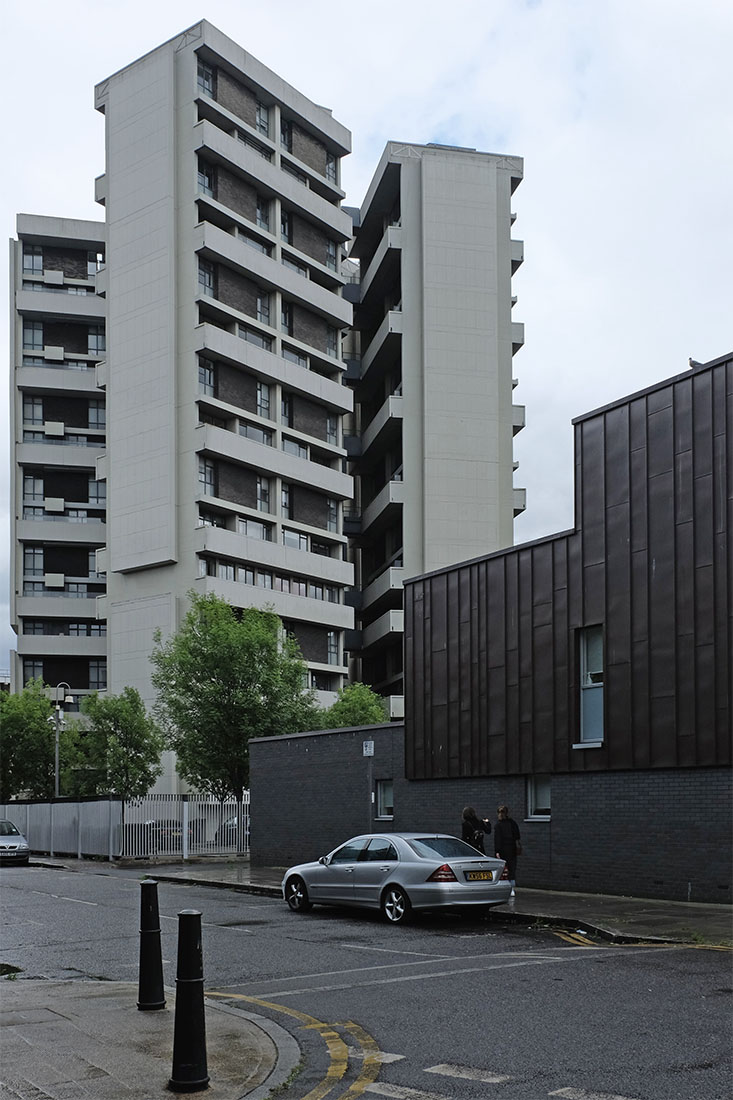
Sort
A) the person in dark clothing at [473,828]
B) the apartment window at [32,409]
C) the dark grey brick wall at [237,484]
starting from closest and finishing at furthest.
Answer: the person in dark clothing at [473,828] → the dark grey brick wall at [237,484] → the apartment window at [32,409]

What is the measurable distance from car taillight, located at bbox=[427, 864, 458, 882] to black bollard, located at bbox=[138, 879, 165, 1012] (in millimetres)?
7738

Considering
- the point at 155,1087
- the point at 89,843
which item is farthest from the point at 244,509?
the point at 155,1087

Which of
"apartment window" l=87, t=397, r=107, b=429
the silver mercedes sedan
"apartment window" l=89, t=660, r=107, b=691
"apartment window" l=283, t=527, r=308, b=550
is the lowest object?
the silver mercedes sedan

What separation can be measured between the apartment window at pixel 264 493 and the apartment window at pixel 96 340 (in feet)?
79.8

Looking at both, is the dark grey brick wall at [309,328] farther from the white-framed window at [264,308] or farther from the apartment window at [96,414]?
the apartment window at [96,414]

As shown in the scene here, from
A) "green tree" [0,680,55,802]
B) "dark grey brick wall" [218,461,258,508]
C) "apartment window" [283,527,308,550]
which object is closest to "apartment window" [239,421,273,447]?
"dark grey brick wall" [218,461,258,508]

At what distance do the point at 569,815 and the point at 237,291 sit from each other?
49946 mm

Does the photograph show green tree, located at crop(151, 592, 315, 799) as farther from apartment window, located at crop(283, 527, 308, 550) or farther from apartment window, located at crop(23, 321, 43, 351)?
apartment window, located at crop(23, 321, 43, 351)

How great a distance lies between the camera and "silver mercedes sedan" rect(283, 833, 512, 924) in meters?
17.6

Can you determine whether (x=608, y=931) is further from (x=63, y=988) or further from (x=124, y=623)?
(x=124, y=623)

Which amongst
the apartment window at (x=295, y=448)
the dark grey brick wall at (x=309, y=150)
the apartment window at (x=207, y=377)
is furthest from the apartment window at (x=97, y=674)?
the dark grey brick wall at (x=309, y=150)

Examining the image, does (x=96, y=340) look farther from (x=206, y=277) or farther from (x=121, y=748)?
(x=121, y=748)

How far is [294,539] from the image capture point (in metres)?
69.2

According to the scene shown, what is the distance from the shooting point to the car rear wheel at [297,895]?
19.9 meters
